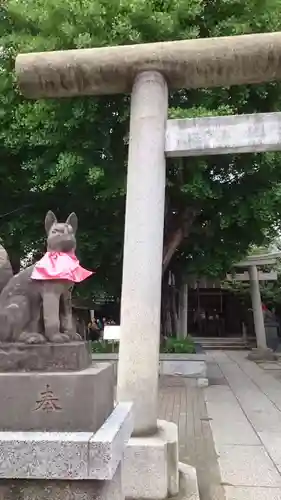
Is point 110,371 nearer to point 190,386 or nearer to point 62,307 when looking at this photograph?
point 62,307

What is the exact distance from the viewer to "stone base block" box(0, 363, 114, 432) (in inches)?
106

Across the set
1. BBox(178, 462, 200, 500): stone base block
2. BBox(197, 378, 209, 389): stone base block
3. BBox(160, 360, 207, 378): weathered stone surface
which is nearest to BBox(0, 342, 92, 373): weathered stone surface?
BBox(178, 462, 200, 500): stone base block

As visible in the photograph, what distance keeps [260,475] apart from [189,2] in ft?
24.8

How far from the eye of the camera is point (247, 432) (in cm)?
716

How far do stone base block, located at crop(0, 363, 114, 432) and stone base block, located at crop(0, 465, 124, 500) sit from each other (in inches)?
10.6

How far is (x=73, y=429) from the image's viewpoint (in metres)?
2.70

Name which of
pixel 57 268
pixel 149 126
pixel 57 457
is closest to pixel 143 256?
pixel 149 126

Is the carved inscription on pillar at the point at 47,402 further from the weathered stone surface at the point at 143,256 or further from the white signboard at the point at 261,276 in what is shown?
the white signboard at the point at 261,276

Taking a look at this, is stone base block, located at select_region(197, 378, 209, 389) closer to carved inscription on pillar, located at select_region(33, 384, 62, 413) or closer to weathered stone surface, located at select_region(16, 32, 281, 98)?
weathered stone surface, located at select_region(16, 32, 281, 98)

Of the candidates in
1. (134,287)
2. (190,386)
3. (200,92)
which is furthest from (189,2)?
(190,386)

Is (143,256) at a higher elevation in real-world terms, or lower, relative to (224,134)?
lower

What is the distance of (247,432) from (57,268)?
5.26 m

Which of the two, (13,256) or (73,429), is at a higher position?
(13,256)

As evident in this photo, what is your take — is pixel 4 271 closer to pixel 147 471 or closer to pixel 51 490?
pixel 51 490
